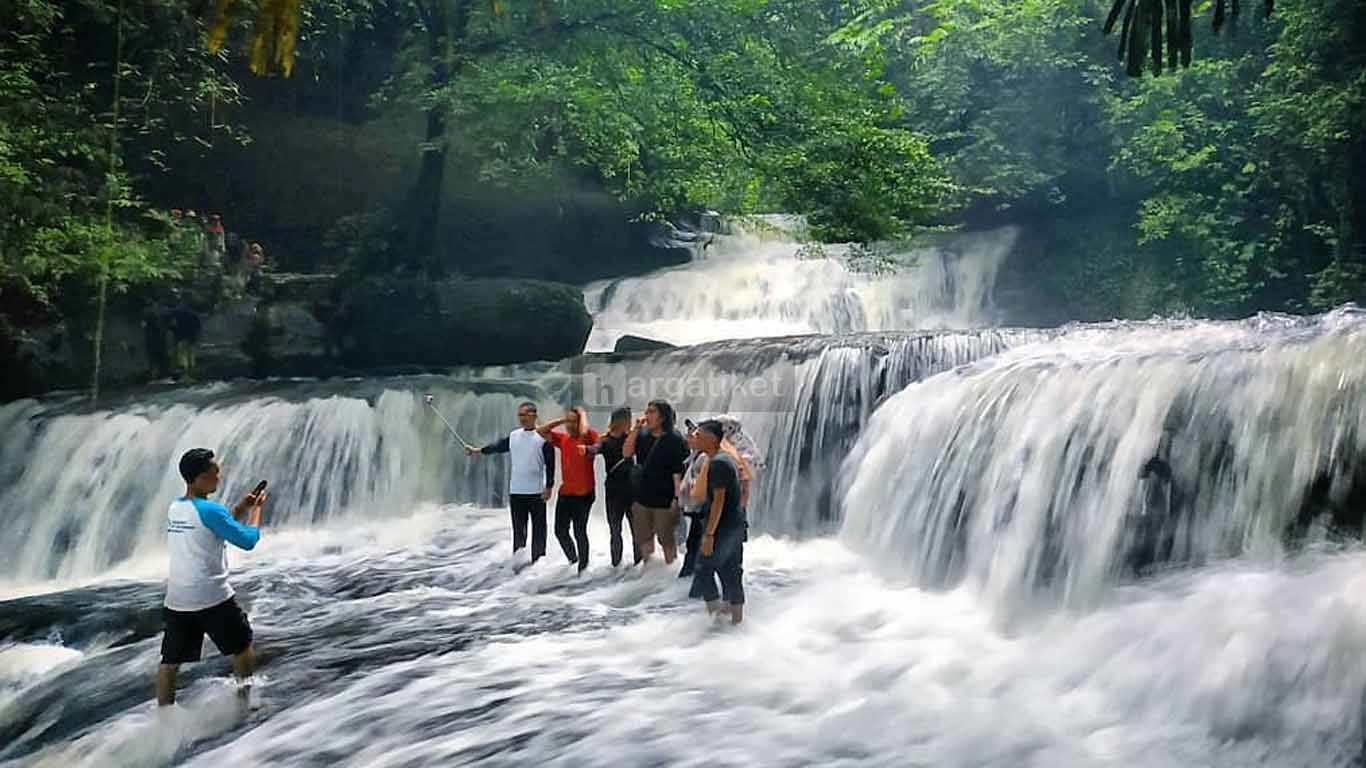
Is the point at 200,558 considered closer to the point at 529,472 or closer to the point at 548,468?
the point at 529,472

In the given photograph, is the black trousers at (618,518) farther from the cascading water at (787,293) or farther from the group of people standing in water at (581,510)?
the cascading water at (787,293)

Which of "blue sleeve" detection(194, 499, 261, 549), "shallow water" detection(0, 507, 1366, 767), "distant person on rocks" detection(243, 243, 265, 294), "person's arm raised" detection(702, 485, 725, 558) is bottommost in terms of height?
"shallow water" detection(0, 507, 1366, 767)

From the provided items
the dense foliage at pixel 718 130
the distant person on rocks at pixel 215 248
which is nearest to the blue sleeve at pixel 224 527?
the dense foliage at pixel 718 130

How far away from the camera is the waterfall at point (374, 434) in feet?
43.5

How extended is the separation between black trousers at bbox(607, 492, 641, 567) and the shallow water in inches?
26.3

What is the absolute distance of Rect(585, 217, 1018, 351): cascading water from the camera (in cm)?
2250

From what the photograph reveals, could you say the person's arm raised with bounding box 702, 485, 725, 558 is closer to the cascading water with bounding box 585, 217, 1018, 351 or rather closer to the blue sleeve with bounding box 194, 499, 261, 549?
the blue sleeve with bounding box 194, 499, 261, 549

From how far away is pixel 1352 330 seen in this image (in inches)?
309

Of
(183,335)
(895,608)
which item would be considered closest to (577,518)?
(895,608)

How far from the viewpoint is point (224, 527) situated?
6.11 metres

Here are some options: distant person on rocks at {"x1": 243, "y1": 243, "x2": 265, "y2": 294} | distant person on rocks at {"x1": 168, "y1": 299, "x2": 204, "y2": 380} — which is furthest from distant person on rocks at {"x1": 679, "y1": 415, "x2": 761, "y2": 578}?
distant person on rocks at {"x1": 243, "y1": 243, "x2": 265, "y2": 294}

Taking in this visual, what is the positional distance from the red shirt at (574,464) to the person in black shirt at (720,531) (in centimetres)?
218

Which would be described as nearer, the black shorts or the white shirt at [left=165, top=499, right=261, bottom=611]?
the white shirt at [left=165, top=499, right=261, bottom=611]

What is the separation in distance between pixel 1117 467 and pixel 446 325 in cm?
1218
